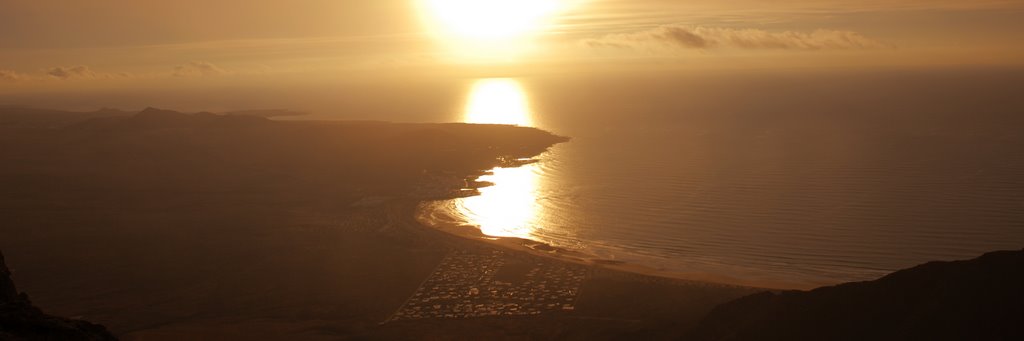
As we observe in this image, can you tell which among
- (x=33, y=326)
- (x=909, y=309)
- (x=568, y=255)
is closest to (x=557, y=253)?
(x=568, y=255)

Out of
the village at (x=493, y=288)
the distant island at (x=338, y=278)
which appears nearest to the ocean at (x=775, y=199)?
the distant island at (x=338, y=278)

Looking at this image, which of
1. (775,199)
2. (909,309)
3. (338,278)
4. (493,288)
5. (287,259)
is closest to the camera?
(909,309)

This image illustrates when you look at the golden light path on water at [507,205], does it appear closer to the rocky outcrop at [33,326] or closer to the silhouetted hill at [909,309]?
the silhouetted hill at [909,309]

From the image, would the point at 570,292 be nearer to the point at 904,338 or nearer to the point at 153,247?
the point at 904,338

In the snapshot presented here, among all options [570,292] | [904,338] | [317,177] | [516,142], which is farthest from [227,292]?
[516,142]

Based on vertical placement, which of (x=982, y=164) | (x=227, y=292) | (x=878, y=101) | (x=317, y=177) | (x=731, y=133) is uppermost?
(x=878, y=101)

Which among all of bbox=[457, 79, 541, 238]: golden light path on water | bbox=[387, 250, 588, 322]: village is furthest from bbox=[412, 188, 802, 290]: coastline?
bbox=[387, 250, 588, 322]: village

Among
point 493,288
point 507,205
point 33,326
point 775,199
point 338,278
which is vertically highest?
point 775,199

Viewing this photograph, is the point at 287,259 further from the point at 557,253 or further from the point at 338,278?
the point at 557,253

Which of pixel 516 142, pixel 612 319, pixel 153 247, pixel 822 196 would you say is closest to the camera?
pixel 612 319
